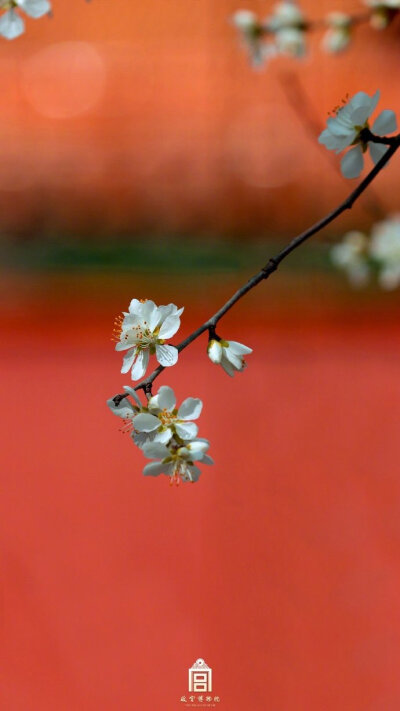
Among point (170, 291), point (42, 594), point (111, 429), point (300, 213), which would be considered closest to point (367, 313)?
point (300, 213)

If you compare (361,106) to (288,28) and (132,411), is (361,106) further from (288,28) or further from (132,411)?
(288,28)

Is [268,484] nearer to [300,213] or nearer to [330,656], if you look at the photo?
[330,656]

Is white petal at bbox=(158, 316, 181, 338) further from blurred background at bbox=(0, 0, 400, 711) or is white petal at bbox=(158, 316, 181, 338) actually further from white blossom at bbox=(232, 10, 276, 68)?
blurred background at bbox=(0, 0, 400, 711)

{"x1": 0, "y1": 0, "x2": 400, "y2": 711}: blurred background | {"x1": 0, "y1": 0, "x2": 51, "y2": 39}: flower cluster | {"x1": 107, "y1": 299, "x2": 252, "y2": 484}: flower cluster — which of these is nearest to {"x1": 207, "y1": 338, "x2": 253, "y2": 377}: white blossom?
{"x1": 107, "y1": 299, "x2": 252, "y2": 484}: flower cluster

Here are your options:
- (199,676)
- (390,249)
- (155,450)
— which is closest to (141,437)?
(155,450)

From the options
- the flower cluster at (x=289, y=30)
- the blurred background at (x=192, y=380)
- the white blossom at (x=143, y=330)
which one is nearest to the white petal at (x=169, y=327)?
the white blossom at (x=143, y=330)

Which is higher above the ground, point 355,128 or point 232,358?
point 355,128

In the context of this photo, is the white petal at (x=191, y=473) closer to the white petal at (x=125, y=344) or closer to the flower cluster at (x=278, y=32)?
the white petal at (x=125, y=344)
